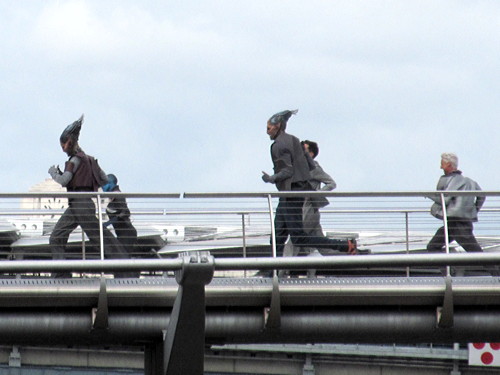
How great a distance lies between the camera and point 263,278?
23.4 metres

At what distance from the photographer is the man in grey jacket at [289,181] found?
81.0 feet

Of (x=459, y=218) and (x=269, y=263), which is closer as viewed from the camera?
(x=269, y=263)

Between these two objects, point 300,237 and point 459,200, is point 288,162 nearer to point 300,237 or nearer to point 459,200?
point 300,237

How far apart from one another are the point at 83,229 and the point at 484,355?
62.7ft

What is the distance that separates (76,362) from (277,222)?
61.4 feet

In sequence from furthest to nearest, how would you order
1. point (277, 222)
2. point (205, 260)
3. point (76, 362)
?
1. point (76, 362)
2. point (277, 222)
3. point (205, 260)

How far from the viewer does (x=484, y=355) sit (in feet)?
137

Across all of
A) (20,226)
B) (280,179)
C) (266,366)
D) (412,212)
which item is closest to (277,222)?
(280,179)

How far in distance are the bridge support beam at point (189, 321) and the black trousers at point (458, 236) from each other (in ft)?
15.0

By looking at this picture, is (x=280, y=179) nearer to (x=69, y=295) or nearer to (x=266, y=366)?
(x=69, y=295)

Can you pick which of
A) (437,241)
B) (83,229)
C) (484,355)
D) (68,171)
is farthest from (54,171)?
(484,355)

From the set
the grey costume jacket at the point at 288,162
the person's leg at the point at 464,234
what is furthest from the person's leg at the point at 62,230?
the person's leg at the point at 464,234

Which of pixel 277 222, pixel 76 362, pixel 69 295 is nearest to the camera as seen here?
pixel 69 295

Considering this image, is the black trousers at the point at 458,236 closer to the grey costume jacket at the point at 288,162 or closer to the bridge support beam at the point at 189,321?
the grey costume jacket at the point at 288,162
